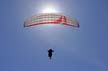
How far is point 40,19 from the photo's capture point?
52125mm

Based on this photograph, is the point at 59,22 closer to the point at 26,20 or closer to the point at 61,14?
the point at 61,14

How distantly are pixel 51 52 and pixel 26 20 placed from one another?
19.9ft

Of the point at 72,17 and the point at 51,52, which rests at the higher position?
the point at 72,17

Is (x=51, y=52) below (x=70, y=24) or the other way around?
below

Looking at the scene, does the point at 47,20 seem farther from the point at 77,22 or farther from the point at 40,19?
the point at 77,22

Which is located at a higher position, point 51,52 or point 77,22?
point 77,22

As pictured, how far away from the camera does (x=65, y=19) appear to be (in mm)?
53156

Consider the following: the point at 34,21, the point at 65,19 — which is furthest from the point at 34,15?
the point at 65,19

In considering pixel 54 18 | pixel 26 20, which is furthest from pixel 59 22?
pixel 26 20

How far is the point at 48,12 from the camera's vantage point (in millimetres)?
53406

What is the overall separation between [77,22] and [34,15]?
6391 mm

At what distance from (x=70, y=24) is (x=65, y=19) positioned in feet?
4.06

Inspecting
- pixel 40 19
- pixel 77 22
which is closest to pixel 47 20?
pixel 40 19

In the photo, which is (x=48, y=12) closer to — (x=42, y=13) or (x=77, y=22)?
(x=42, y=13)
